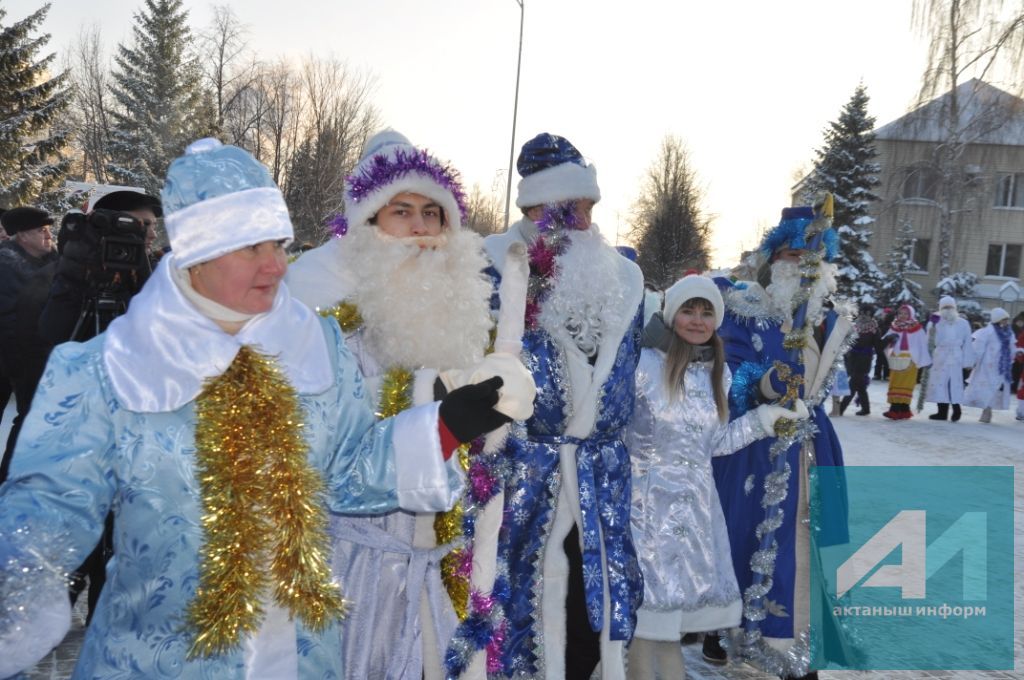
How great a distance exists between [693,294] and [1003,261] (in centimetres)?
4219

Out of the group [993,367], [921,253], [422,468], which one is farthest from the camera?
[921,253]

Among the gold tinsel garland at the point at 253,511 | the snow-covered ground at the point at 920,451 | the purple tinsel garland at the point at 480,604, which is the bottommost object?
the snow-covered ground at the point at 920,451

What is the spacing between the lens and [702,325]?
12.7 feet

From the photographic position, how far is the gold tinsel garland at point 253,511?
68.2 inches

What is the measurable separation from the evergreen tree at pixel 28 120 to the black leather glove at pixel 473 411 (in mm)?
24741

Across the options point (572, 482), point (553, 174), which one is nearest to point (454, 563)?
point (572, 482)

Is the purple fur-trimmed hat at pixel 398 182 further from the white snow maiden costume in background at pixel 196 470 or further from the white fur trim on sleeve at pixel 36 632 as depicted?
the white fur trim on sleeve at pixel 36 632

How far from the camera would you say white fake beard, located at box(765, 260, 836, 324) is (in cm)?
412

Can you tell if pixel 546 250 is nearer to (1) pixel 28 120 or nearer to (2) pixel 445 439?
(2) pixel 445 439

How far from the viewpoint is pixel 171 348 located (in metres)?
1.77

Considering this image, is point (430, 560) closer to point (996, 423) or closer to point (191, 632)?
point (191, 632)

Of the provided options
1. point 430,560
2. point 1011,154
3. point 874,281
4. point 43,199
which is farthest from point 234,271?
point 1011,154

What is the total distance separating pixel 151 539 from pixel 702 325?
2.74 meters

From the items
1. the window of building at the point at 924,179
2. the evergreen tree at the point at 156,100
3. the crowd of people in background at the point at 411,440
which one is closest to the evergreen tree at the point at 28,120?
the evergreen tree at the point at 156,100
